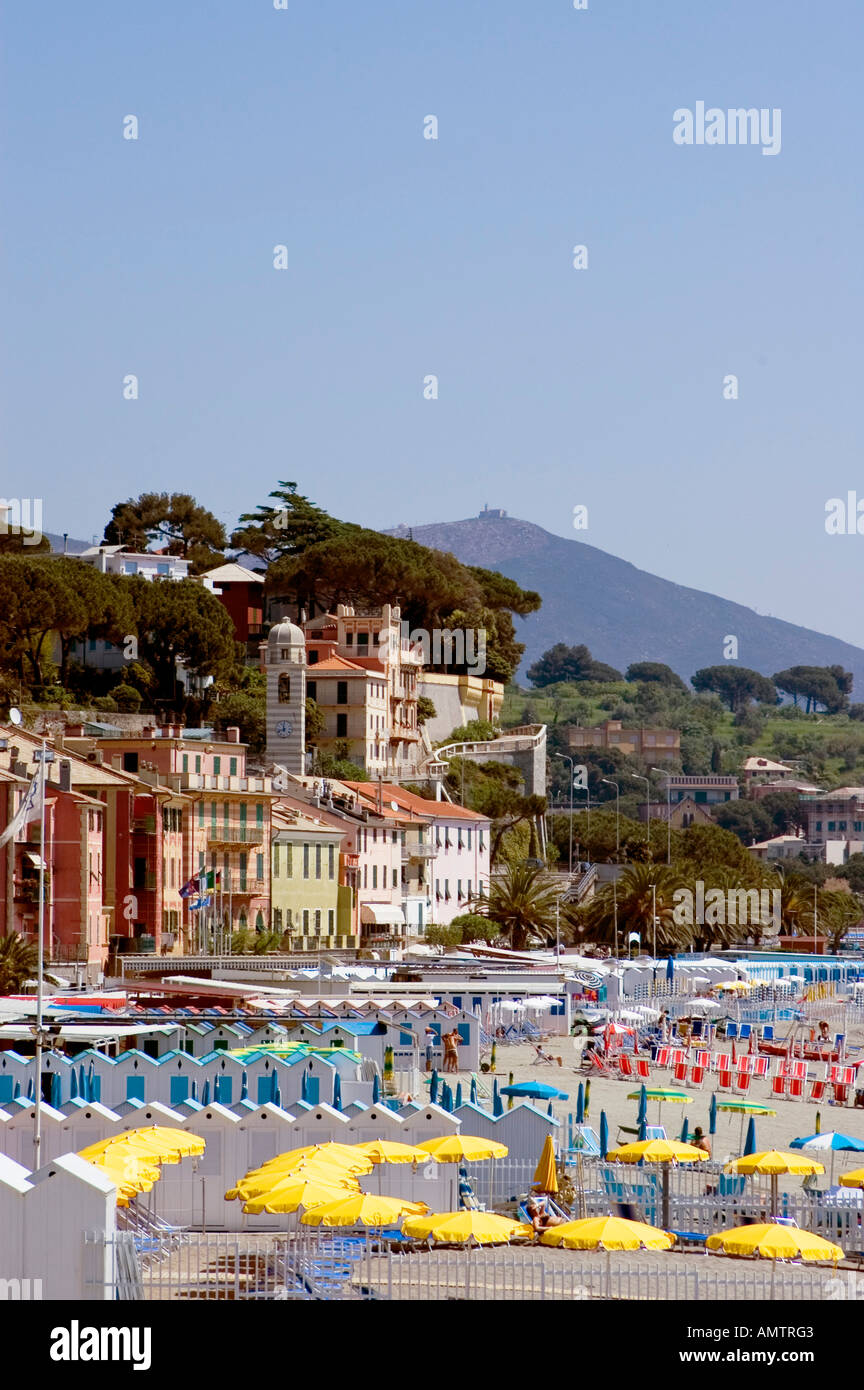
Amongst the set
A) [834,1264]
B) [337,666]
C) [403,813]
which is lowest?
[834,1264]

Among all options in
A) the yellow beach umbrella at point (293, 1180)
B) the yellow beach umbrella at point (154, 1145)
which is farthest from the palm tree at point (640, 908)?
the yellow beach umbrella at point (293, 1180)

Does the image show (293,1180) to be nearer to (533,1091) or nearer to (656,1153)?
(656,1153)

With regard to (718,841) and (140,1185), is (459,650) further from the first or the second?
(140,1185)

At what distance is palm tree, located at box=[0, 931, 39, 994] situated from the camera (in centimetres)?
5481

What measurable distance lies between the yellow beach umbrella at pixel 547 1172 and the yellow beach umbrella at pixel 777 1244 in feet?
16.4

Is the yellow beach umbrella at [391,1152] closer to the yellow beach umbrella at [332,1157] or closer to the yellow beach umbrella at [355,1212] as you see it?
the yellow beach umbrella at [332,1157]

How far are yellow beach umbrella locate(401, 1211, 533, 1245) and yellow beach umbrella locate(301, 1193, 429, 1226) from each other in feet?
0.75

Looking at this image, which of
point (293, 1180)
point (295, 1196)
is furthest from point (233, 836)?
point (295, 1196)

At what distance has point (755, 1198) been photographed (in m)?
27.7

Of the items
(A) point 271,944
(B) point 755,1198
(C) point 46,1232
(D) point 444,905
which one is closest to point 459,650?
(D) point 444,905

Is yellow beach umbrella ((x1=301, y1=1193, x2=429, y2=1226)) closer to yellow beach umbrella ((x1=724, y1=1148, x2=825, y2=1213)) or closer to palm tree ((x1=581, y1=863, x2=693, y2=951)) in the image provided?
yellow beach umbrella ((x1=724, y1=1148, x2=825, y2=1213))

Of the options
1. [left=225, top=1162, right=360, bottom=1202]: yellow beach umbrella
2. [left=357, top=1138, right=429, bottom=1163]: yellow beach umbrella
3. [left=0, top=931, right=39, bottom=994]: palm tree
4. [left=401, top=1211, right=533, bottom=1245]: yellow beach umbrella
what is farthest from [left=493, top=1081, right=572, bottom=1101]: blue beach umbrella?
[left=0, top=931, right=39, bottom=994]: palm tree
